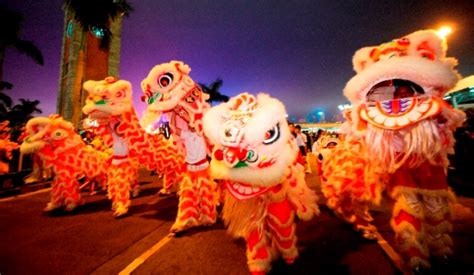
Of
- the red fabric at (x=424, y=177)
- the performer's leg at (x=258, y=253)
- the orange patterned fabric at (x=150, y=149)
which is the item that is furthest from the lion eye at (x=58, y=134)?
the red fabric at (x=424, y=177)

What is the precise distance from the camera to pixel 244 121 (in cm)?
193

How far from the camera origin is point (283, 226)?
2.04 metres

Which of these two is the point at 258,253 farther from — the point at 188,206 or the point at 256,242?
the point at 188,206

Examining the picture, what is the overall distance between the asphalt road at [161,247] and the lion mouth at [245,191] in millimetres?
874

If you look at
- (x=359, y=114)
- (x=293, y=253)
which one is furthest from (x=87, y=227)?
(x=359, y=114)

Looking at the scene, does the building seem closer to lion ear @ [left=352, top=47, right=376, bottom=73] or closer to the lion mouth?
the lion mouth

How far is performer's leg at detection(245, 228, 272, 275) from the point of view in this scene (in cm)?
196

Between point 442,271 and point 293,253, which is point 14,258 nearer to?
point 293,253

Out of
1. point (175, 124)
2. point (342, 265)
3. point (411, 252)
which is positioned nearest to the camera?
point (411, 252)

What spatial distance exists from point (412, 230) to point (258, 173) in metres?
1.39

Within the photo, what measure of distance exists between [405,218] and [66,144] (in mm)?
5148

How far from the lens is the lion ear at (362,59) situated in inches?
83.9

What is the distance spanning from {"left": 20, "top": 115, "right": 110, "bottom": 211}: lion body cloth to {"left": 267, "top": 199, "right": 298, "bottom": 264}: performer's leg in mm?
4011

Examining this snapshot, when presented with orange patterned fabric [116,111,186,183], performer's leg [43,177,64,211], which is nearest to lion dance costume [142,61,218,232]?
orange patterned fabric [116,111,186,183]
